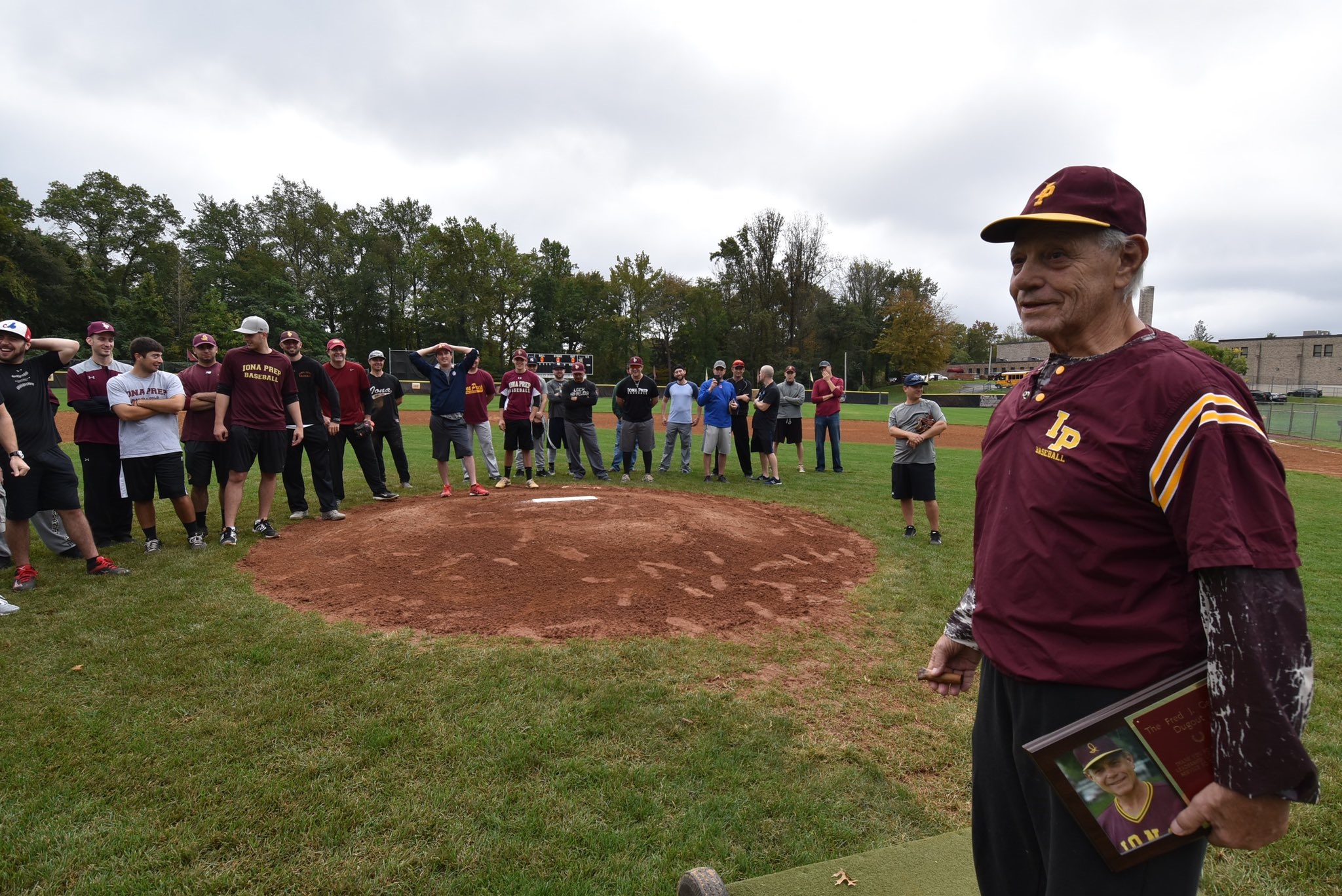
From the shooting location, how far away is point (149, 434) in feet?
21.3

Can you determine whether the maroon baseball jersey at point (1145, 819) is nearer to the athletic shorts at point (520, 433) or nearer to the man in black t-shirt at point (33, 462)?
the man in black t-shirt at point (33, 462)

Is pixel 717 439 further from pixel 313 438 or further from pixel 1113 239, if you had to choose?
pixel 1113 239

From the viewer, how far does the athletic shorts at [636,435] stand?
38.2 ft

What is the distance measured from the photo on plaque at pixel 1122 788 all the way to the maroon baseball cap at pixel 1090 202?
104 centimetres

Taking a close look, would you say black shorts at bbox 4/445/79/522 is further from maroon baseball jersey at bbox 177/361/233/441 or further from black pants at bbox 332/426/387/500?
black pants at bbox 332/426/387/500

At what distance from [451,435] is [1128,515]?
9.51 metres

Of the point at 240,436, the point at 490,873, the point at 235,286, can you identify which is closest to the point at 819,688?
the point at 490,873

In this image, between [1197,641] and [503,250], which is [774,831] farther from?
[503,250]

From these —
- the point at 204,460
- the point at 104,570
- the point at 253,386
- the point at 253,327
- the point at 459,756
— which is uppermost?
the point at 253,327

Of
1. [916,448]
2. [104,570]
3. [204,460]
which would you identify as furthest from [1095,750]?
[204,460]

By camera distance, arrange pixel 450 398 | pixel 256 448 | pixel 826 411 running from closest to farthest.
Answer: pixel 256 448 → pixel 450 398 → pixel 826 411

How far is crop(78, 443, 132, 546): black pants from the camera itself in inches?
264

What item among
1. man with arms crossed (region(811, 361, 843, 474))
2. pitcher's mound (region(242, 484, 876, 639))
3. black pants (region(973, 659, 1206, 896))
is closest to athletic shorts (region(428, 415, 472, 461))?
pitcher's mound (region(242, 484, 876, 639))

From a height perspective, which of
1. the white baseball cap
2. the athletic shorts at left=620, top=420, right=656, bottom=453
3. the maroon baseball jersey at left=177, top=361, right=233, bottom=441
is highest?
the white baseball cap
